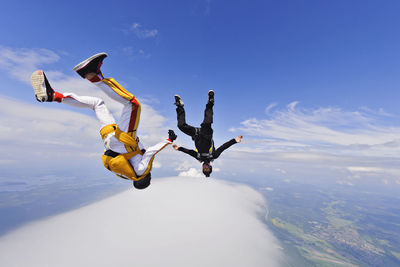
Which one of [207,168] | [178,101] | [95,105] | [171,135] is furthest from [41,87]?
[207,168]

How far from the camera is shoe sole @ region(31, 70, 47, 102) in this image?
2.58 metres

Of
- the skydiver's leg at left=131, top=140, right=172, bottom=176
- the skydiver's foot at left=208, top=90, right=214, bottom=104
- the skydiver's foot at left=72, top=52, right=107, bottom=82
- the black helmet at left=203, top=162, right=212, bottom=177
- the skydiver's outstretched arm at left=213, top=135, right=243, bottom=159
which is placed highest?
the skydiver's foot at left=208, top=90, right=214, bottom=104

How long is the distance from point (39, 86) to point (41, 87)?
0.10 feet

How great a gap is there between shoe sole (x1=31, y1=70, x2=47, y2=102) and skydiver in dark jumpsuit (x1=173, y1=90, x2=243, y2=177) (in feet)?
9.73

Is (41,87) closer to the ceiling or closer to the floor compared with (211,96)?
closer to the floor

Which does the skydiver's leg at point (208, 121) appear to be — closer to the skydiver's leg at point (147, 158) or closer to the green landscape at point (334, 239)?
the skydiver's leg at point (147, 158)

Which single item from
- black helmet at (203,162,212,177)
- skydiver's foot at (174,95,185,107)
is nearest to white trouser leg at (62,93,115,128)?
skydiver's foot at (174,95,185,107)

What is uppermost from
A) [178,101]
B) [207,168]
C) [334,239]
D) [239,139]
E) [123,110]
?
[178,101]

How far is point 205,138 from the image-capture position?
17.5 feet

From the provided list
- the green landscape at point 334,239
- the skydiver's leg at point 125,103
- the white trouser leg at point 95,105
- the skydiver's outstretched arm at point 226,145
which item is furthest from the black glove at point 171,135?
the green landscape at point 334,239

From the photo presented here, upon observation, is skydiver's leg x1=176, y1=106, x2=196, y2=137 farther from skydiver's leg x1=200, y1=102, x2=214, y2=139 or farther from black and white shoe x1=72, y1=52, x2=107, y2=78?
black and white shoe x1=72, y1=52, x2=107, y2=78

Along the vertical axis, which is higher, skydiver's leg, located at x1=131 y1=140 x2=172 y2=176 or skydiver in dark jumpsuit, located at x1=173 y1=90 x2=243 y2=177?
skydiver in dark jumpsuit, located at x1=173 y1=90 x2=243 y2=177

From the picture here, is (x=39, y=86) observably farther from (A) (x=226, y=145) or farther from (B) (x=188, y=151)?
(A) (x=226, y=145)

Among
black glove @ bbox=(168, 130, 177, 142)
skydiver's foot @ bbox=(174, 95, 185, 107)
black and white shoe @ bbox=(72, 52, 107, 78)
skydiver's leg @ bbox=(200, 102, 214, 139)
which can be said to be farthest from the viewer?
skydiver's leg @ bbox=(200, 102, 214, 139)
